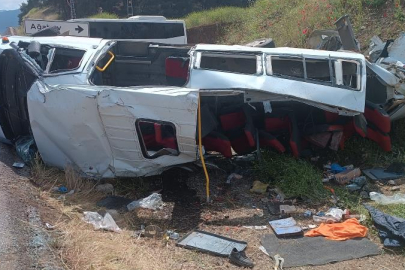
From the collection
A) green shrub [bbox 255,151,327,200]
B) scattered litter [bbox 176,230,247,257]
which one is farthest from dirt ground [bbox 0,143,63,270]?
green shrub [bbox 255,151,327,200]

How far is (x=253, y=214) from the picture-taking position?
5328 millimetres

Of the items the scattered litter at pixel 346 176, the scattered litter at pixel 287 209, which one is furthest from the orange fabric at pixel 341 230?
the scattered litter at pixel 346 176

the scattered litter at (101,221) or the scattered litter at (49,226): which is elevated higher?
the scattered litter at (49,226)

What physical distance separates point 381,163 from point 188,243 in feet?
10.7

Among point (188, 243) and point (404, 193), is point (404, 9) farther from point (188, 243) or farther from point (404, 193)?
point (188, 243)

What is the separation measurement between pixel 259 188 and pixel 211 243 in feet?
4.83

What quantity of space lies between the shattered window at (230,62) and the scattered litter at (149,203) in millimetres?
1678

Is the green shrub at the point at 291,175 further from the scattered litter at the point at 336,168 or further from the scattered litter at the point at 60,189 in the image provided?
the scattered litter at the point at 60,189

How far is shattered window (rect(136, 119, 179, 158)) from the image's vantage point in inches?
222

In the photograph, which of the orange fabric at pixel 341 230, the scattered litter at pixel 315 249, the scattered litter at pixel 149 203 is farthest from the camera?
the scattered litter at pixel 149 203

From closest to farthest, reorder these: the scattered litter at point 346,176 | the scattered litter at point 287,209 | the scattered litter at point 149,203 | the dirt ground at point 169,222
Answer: the dirt ground at point 169,222
the scattered litter at point 287,209
the scattered litter at point 149,203
the scattered litter at point 346,176

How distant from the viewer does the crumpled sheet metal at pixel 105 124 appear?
5391 millimetres

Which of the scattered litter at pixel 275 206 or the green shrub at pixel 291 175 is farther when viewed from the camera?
the green shrub at pixel 291 175

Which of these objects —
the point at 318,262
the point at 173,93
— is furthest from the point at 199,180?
the point at 318,262
